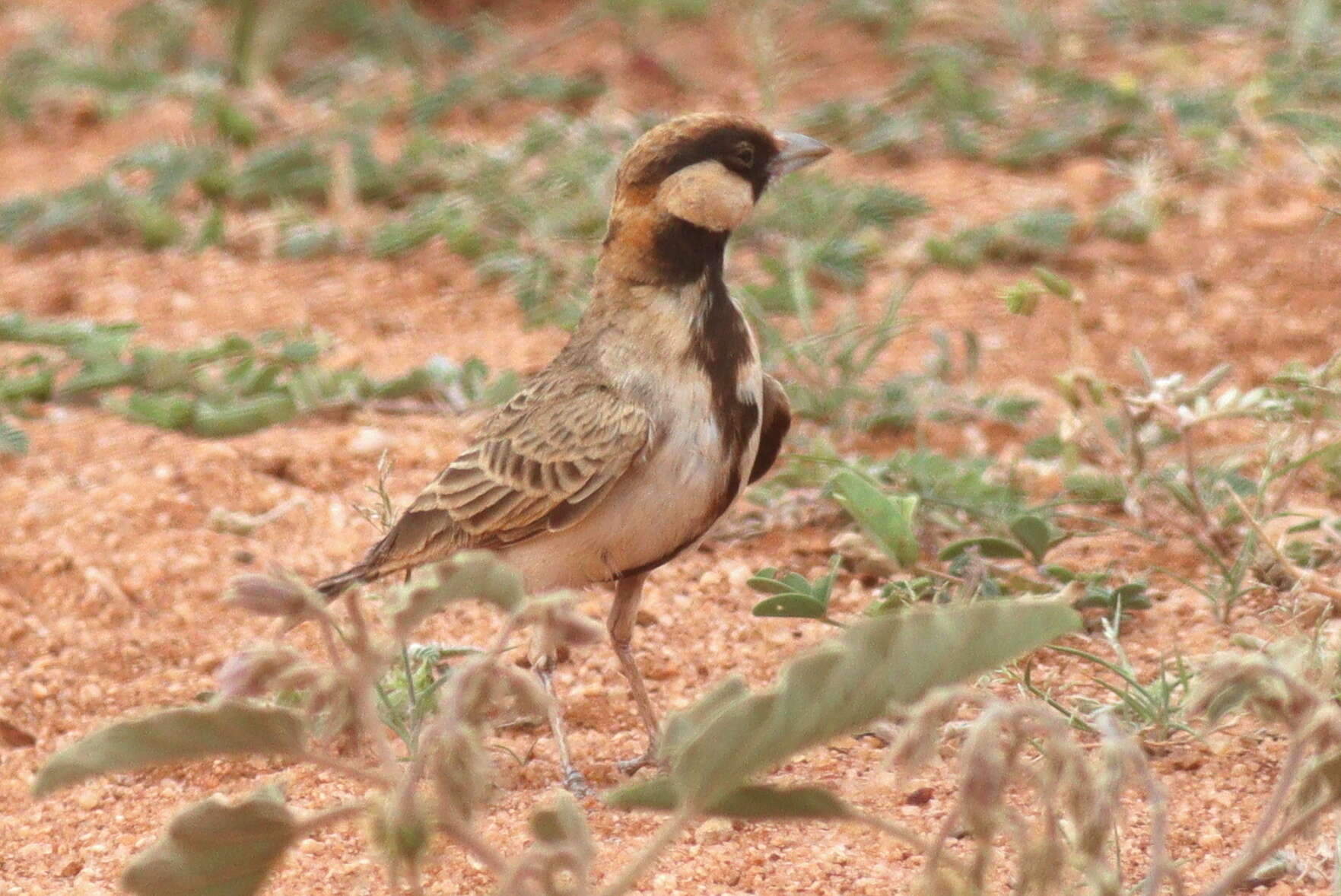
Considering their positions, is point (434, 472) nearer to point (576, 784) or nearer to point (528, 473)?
point (528, 473)

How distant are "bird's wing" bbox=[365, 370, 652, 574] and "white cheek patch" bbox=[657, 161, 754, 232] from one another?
0.43 meters

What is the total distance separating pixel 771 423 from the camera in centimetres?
423

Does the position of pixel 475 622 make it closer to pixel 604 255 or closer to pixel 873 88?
pixel 604 255

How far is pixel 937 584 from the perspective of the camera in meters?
4.25

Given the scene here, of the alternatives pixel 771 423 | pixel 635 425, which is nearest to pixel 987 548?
pixel 771 423

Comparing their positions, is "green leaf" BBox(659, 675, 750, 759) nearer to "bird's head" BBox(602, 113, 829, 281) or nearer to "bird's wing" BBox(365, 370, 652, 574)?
"bird's wing" BBox(365, 370, 652, 574)

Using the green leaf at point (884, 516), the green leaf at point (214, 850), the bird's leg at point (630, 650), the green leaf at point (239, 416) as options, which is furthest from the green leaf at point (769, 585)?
the green leaf at point (239, 416)

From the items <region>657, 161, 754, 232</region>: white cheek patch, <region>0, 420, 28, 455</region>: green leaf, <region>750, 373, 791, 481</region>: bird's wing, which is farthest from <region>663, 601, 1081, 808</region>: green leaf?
<region>0, 420, 28, 455</region>: green leaf

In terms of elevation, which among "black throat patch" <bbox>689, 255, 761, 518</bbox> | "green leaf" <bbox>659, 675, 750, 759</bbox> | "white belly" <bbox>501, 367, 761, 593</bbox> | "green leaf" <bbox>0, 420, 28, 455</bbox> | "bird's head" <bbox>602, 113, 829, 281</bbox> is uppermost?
"bird's head" <bbox>602, 113, 829, 281</bbox>

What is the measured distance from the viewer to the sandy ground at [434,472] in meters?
3.39

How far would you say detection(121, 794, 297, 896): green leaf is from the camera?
223cm

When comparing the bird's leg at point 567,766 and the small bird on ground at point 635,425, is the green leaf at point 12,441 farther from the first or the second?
the bird's leg at point 567,766

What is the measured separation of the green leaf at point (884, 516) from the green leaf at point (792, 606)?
614mm

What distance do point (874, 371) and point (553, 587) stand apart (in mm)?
2239
